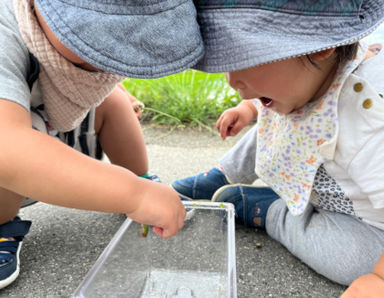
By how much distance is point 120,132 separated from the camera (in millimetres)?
1006

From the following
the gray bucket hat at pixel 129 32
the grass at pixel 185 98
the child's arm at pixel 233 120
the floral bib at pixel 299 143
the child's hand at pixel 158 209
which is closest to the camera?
the gray bucket hat at pixel 129 32

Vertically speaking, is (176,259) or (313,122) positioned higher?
(313,122)

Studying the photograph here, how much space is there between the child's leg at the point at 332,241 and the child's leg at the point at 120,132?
16.5 inches

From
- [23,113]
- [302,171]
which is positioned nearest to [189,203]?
[302,171]

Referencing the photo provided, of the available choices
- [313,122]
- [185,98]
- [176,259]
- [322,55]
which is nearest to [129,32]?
[322,55]

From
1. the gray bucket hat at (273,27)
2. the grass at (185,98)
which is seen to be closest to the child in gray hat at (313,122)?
the gray bucket hat at (273,27)

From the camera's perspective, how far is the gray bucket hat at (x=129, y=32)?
480mm

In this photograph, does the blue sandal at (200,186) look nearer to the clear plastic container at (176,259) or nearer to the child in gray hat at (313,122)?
the child in gray hat at (313,122)

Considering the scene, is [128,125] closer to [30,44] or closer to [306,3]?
[30,44]

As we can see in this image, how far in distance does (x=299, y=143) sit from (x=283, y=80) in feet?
0.68

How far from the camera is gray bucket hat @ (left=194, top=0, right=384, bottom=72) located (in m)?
0.50

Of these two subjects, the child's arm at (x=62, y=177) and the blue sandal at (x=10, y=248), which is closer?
the child's arm at (x=62, y=177)

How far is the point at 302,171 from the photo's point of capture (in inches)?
31.6

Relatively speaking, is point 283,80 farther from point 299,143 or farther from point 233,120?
point 233,120
